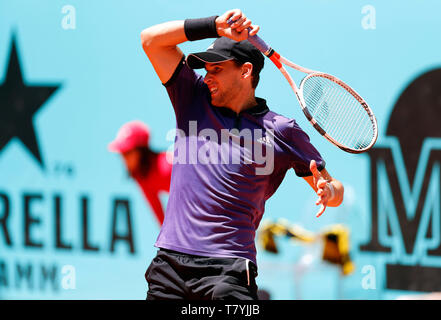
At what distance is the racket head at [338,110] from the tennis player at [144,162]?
179 cm

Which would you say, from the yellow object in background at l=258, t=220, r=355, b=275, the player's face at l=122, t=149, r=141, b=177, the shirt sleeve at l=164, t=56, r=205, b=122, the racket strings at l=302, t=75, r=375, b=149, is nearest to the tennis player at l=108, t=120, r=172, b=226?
the player's face at l=122, t=149, r=141, b=177

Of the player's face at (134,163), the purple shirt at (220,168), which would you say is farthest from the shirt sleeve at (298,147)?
the player's face at (134,163)

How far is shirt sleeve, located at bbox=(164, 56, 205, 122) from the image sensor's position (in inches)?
108

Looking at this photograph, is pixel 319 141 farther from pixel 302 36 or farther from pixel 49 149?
pixel 49 149

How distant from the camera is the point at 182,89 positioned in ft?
9.04

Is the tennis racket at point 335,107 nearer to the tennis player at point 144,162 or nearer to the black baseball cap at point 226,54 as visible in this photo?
the black baseball cap at point 226,54

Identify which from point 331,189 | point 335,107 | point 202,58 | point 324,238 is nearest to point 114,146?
point 324,238

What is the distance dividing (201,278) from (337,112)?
1060 millimetres

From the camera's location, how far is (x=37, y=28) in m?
4.85

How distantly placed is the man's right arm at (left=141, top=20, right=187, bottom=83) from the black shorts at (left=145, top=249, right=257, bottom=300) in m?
0.73

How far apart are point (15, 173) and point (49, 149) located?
1.04 ft

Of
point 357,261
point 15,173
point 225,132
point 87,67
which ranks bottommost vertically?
point 357,261
